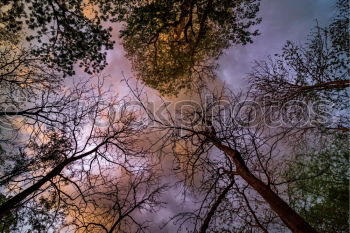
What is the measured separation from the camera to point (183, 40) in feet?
49.1

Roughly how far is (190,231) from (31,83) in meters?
7.05

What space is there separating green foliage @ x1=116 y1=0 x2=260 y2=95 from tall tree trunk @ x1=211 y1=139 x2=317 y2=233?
285 inches

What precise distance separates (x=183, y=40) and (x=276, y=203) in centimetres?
1082

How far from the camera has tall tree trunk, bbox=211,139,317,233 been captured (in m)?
5.33

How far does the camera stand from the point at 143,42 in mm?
14172

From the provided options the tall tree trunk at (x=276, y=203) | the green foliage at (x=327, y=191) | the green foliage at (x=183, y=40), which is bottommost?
the tall tree trunk at (x=276, y=203)

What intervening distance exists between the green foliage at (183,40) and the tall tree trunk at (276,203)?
23.7 feet

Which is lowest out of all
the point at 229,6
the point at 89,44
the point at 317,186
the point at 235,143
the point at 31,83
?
the point at 235,143

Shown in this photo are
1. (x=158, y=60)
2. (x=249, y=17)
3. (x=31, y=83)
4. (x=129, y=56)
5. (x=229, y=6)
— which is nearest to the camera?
(x=31, y=83)

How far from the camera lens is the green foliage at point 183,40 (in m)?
13.0

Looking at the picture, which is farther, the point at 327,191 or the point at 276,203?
the point at 327,191

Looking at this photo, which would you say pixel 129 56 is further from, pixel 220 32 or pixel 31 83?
pixel 31 83

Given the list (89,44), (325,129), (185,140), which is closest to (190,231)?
(185,140)

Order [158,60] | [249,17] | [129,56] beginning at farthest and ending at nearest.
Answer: [129,56] < [158,60] < [249,17]
